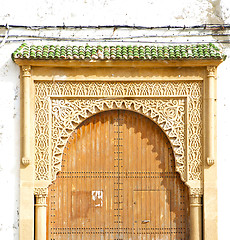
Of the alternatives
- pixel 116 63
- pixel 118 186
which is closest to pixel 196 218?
pixel 118 186

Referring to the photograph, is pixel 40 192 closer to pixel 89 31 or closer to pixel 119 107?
pixel 119 107

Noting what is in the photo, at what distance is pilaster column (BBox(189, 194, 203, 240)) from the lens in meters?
6.63

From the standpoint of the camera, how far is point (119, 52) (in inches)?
258

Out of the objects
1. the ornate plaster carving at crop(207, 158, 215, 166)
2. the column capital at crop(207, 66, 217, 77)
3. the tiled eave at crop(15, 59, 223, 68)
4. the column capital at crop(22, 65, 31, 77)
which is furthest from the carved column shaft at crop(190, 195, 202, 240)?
the column capital at crop(22, 65, 31, 77)

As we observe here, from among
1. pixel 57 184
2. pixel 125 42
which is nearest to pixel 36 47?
pixel 125 42

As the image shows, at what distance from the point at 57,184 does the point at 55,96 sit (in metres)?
1.19

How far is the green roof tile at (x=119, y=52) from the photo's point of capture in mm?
6488

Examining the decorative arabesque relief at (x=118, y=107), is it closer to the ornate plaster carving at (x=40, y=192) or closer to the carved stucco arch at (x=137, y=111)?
the carved stucco arch at (x=137, y=111)

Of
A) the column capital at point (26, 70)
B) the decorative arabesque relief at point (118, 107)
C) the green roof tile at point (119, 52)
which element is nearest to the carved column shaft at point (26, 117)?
the column capital at point (26, 70)

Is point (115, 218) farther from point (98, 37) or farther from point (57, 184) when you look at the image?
point (98, 37)

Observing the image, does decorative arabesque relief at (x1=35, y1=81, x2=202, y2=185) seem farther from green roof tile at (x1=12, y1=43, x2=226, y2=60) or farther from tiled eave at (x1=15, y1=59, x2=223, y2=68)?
green roof tile at (x1=12, y1=43, x2=226, y2=60)

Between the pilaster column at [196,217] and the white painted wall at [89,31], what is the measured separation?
0.29m

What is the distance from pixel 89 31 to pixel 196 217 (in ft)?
9.48

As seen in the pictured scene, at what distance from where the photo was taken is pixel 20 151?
6684 mm
